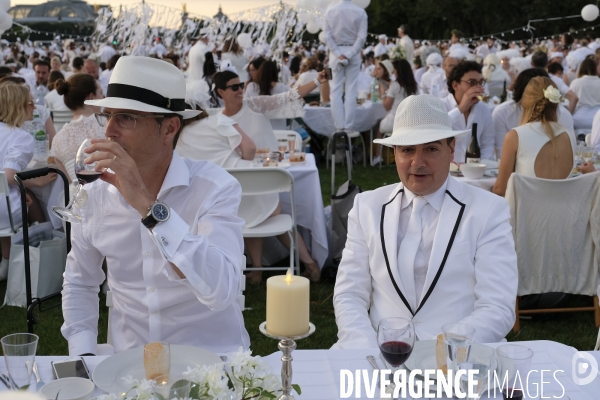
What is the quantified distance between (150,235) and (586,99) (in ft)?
28.2

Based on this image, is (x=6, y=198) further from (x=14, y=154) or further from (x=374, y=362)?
(x=374, y=362)

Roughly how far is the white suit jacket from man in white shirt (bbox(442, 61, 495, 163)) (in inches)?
127

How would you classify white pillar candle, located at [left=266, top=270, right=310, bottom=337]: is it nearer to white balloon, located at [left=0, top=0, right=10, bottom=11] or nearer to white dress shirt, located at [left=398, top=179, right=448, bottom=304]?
white dress shirt, located at [left=398, top=179, right=448, bottom=304]

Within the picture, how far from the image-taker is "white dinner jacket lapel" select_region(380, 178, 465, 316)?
2395mm

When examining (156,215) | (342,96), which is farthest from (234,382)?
(342,96)

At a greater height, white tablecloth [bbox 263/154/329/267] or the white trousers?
the white trousers

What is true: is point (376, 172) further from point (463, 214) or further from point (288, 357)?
point (288, 357)

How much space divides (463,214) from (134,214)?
114cm

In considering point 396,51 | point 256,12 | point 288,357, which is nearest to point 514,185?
point 288,357

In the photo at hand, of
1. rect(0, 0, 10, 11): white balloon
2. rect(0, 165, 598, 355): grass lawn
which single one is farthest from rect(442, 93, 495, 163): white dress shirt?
rect(0, 0, 10, 11): white balloon

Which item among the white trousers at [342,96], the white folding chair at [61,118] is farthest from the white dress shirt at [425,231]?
the white trousers at [342,96]

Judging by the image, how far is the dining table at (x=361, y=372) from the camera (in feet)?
5.51

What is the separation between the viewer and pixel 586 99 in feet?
30.9

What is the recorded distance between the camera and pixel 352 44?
10344 millimetres
